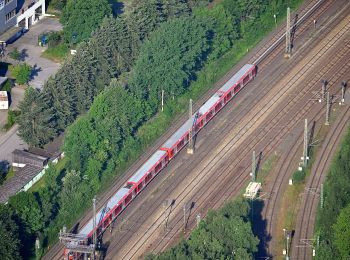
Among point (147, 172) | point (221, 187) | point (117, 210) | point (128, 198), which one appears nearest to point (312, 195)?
point (221, 187)

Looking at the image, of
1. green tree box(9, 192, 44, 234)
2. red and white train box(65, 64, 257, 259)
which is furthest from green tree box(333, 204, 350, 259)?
green tree box(9, 192, 44, 234)

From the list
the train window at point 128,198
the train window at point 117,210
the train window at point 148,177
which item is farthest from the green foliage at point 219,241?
the train window at point 148,177

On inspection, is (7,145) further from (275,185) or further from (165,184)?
(275,185)

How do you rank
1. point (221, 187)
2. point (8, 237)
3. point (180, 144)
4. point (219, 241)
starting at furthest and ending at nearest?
point (180, 144)
point (221, 187)
point (8, 237)
point (219, 241)

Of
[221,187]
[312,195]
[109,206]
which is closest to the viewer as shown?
[109,206]

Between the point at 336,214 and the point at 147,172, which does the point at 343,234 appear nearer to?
the point at 336,214
